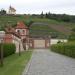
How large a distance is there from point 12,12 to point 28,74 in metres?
163

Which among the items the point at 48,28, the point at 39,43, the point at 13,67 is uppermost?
the point at 13,67

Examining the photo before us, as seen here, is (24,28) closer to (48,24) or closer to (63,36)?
(63,36)

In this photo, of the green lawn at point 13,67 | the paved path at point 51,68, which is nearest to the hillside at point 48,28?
the green lawn at point 13,67

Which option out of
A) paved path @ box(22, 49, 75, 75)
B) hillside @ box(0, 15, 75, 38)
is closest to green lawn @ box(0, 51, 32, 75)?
paved path @ box(22, 49, 75, 75)

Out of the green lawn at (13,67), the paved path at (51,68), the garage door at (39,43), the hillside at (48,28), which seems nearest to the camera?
the paved path at (51,68)

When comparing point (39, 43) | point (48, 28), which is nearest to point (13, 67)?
point (39, 43)

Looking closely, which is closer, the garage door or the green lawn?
the green lawn

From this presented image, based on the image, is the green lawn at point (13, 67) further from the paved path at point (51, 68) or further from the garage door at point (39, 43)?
the garage door at point (39, 43)

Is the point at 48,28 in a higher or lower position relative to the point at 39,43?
higher

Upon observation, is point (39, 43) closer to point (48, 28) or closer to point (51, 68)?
point (48, 28)

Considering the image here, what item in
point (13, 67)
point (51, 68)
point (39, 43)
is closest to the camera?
point (51, 68)

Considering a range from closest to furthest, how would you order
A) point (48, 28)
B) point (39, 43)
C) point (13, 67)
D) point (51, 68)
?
point (51, 68), point (13, 67), point (39, 43), point (48, 28)

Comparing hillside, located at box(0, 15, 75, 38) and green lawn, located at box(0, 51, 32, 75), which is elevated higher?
green lawn, located at box(0, 51, 32, 75)

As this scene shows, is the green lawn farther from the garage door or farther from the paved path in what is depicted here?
the garage door
